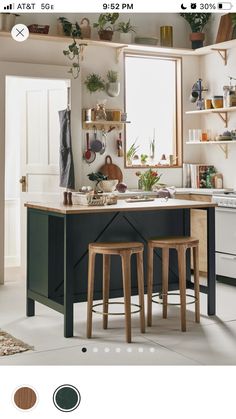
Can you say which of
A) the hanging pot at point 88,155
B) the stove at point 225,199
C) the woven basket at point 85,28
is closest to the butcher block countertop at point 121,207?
the stove at point 225,199

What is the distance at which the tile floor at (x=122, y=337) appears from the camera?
2.61 meters

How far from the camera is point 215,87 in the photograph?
525 cm

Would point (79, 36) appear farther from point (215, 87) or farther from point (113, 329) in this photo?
point (113, 329)

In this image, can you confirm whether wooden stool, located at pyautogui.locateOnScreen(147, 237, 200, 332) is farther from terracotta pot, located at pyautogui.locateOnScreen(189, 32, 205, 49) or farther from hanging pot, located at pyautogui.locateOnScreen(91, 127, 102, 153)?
terracotta pot, located at pyautogui.locateOnScreen(189, 32, 205, 49)

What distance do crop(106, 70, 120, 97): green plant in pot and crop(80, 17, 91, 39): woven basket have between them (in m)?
0.38

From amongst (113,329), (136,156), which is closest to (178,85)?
(136,156)

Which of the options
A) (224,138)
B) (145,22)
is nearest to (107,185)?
(224,138)

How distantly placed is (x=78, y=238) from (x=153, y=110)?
7.72 feet

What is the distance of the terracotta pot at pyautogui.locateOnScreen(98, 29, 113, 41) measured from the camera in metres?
4.79

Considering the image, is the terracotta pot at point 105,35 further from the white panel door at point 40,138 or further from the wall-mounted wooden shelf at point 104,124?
the wall-mounted wooden shelf at point 104,124

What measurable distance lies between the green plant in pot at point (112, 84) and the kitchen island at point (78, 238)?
1.62 m
